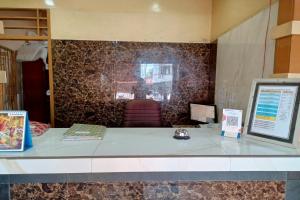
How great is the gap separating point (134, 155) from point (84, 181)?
261 millimetres

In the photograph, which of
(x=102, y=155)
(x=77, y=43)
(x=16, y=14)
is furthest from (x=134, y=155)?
(x=16, y=14)

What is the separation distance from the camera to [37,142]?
3.51 feet

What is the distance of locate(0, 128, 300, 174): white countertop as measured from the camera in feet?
2.91

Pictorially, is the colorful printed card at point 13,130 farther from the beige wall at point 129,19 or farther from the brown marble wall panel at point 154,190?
the beige wall at point 129,19

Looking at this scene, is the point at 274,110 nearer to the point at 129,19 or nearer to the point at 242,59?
the point at 242,59

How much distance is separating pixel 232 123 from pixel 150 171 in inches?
Answer: 21.3


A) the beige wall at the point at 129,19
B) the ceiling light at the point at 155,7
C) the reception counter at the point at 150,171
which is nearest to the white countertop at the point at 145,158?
the reception counter at the point at 150,171

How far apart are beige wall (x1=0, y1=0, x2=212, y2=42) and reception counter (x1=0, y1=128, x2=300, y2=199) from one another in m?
2.20

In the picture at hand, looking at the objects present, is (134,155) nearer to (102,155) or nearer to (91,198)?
(102,155)

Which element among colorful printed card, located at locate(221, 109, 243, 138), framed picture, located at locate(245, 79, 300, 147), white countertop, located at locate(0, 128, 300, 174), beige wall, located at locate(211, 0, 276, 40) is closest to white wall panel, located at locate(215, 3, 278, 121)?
beige wall, located at locate(211, 0, 276, 40)

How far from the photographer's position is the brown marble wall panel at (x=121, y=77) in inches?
115

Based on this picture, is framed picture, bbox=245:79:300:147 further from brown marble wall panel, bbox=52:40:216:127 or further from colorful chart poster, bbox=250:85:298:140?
brown marble wall panel, bbox=52:40:216:127

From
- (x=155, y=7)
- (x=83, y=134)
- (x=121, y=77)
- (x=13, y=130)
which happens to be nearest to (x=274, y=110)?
(x=83, y=134)

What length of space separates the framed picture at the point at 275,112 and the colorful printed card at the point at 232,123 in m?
0.06
